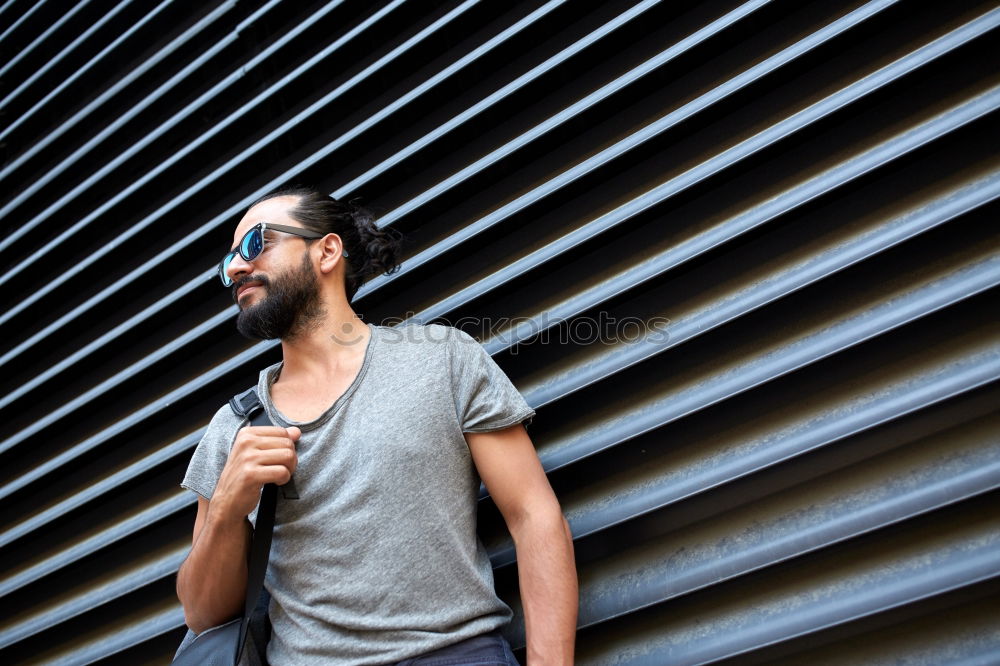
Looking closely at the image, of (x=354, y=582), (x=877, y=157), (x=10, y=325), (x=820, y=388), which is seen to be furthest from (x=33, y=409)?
(x=877, y=157)

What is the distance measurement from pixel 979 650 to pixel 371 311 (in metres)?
1.80

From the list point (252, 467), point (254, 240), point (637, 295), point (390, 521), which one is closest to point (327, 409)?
point (252, 467)

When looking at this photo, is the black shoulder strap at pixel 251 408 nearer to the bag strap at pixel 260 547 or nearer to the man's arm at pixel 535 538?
the bag strap at pixel 260 547

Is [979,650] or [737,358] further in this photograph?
[737,358]

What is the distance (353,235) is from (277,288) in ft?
1.06

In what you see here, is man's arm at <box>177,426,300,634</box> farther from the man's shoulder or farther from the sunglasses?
the sunglasses

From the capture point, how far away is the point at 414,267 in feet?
7.23

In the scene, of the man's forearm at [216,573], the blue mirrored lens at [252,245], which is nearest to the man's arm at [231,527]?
the man's forearm at [216,573]

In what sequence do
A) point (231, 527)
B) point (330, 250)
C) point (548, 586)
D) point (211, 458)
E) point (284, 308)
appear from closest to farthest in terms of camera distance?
point (548, 586) < point (231, 527) < point (211, 458) < point (284, 308) < point (330, 250)

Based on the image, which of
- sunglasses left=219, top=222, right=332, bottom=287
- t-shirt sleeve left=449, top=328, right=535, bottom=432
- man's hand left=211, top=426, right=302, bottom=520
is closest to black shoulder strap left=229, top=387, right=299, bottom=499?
man's hand left=211, top=426, right=302, bottom=520

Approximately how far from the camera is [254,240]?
2.01 metres

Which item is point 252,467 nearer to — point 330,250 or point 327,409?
point 327,409

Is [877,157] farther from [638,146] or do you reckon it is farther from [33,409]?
[33,409]

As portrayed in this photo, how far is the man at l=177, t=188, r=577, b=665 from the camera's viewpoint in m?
1.57
